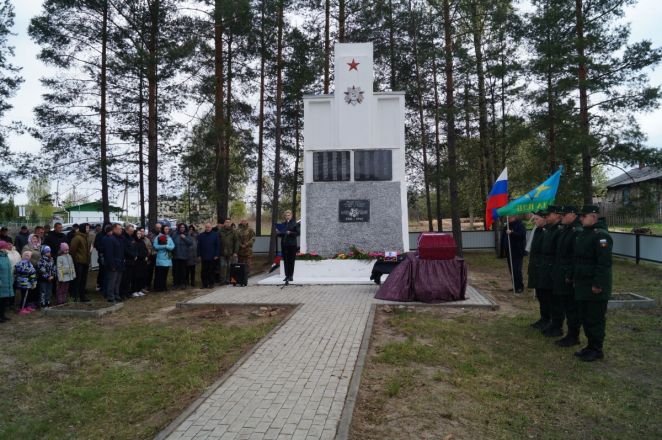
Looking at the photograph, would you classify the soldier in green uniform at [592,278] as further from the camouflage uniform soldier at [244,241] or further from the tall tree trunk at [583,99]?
the tall tree trunk at [583,99]

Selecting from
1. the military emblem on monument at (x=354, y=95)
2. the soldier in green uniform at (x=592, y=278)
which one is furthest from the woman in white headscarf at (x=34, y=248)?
the soldier in green uniform at (x=592, y=278)

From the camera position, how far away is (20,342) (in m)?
6.55

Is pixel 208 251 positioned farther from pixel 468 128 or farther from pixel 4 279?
pixel 468 128

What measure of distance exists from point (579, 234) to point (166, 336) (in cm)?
577

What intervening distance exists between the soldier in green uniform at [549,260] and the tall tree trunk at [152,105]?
11.3m

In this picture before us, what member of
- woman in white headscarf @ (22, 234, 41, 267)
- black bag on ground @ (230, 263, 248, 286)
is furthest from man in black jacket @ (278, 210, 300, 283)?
woman in white headscarf @ (22, 234, 41, 267)

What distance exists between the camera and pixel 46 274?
8.76m

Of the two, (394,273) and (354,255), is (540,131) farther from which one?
(394,273)

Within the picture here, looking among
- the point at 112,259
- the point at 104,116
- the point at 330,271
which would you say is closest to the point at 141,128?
the point at 104,116

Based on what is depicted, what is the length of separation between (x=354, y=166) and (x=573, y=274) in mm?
7695

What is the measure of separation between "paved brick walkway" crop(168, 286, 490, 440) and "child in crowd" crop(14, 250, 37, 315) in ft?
16.5

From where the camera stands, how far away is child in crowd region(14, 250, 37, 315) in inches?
326

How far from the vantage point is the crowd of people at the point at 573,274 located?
5.36 m

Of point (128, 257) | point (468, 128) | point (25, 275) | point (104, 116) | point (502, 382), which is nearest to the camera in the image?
point (502, 382)
